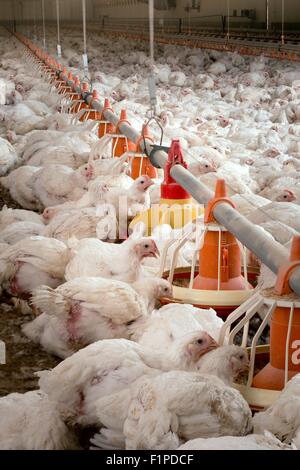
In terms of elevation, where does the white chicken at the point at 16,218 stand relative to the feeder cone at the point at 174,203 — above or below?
below

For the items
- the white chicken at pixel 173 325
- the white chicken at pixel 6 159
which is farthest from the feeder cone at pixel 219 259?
the white chicken at pixel 6 159

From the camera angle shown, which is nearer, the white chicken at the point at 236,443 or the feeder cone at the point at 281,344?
the white chicken at the point at 236,443

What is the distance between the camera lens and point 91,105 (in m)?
7.29

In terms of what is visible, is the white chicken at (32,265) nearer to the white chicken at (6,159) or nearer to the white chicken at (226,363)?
the white chicken at (226,363)

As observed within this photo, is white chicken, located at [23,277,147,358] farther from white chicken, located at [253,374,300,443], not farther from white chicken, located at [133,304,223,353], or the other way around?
white chicken, located at [253,374,300,443]

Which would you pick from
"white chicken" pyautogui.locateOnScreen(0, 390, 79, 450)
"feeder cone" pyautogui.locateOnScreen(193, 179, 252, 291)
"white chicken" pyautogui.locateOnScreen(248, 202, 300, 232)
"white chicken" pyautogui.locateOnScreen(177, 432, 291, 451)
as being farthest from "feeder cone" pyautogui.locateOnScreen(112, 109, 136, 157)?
"white chicken" pyautogui.locateOnScreen(177, 432, 291, 451)

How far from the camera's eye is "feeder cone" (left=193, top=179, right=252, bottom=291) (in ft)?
9.41

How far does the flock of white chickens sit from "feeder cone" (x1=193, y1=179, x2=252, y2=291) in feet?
0.36

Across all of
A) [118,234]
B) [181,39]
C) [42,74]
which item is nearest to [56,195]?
[118,234]

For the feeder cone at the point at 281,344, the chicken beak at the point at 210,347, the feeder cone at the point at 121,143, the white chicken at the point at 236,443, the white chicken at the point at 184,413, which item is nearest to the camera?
the white chicken at the point at 236,443

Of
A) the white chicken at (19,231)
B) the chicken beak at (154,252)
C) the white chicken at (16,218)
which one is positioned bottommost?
the white chicken at (16,218)

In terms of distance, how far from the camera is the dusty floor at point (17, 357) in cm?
261

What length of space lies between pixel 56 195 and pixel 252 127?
4.15m
